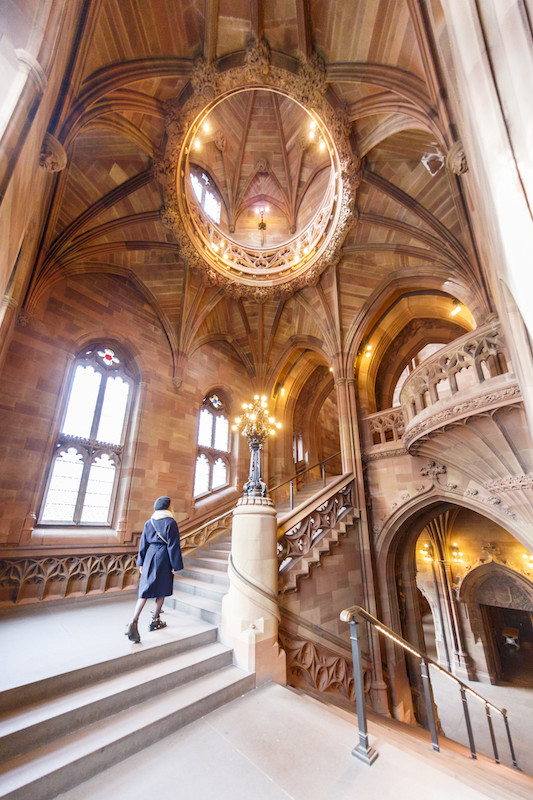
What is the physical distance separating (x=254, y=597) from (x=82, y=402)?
5.08 metres

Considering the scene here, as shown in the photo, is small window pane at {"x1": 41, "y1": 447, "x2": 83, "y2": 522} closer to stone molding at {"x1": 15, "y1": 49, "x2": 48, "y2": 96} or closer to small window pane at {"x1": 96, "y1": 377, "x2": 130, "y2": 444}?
small window pane at {"x1": 96, "y1": 377, "x2": 130, "y2": 444}

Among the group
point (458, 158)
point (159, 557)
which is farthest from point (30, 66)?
point (458, 158)

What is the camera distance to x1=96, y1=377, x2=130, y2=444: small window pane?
6.64 m

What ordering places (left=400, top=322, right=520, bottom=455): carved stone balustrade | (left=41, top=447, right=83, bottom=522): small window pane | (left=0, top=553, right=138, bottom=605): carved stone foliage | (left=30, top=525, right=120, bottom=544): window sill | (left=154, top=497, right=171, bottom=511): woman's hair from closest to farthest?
(left=154, top=497, right=171, bottom=511): woman's hair
(left=400, top=322, right=520, bottom=455): carved stone balustrade
(left=0, top=553, right=138, bottom=605): carved stone foliage
(left=30, top=525, right=120, bottom=544): window sill
(left=41, top=447, right=83, bottom=522): small window pane

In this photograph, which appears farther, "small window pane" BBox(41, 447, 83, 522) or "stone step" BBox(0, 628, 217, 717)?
"small window pane" BBox(41, 447, 83, 522)

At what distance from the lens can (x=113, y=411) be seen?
6.90 metres

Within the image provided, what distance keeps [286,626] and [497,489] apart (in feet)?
12.3

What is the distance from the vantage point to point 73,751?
80.8 inches

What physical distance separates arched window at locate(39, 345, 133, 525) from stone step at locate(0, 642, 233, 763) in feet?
12.1

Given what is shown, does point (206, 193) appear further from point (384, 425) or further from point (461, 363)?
point (461, 363)

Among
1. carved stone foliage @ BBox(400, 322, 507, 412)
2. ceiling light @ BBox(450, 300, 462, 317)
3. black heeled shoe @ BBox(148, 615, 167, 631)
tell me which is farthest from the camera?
ceiling light @ BBox(450, 300, 462, 317)

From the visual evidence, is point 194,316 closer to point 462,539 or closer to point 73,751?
point 73,751

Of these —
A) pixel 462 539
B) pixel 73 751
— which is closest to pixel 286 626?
pixel 73 751

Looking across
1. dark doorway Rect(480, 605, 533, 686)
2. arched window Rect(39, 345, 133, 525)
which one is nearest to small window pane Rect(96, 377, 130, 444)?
arched window Rect(39, 345, 133, 525)
